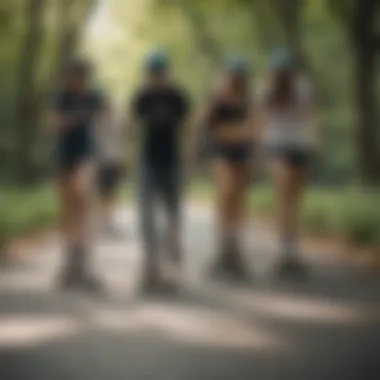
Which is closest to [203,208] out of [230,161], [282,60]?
[230,161]

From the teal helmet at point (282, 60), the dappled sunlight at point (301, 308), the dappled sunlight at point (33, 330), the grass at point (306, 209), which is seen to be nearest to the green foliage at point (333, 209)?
the grass at point (306, 209)

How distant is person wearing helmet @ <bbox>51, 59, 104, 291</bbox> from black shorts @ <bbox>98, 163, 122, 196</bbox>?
0.8 inches

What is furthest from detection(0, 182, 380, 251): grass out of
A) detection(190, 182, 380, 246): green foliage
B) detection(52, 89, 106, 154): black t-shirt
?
detection(52, 89, 106, 154): black t-shirt

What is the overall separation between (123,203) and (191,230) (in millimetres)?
141

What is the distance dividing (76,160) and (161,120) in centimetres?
18

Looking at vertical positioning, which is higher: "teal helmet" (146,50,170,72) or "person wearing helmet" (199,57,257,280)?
"teal helmet" (146,50,170,72)

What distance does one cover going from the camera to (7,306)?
1.76 m

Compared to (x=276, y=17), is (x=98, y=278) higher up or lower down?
lower down

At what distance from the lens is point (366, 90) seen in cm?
179

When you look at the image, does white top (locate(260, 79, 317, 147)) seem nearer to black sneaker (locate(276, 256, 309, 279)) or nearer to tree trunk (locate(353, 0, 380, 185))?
tree trunk (locate(353, 0, 380, 185))

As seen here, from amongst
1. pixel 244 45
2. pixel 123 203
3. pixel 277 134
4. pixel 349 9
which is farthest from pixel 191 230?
pixel 349 9

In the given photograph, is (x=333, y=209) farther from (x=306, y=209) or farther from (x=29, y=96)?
(x=29, y=96)

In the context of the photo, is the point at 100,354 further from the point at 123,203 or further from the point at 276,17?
the point at 276,17

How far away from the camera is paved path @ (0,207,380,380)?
1732 millimetres
